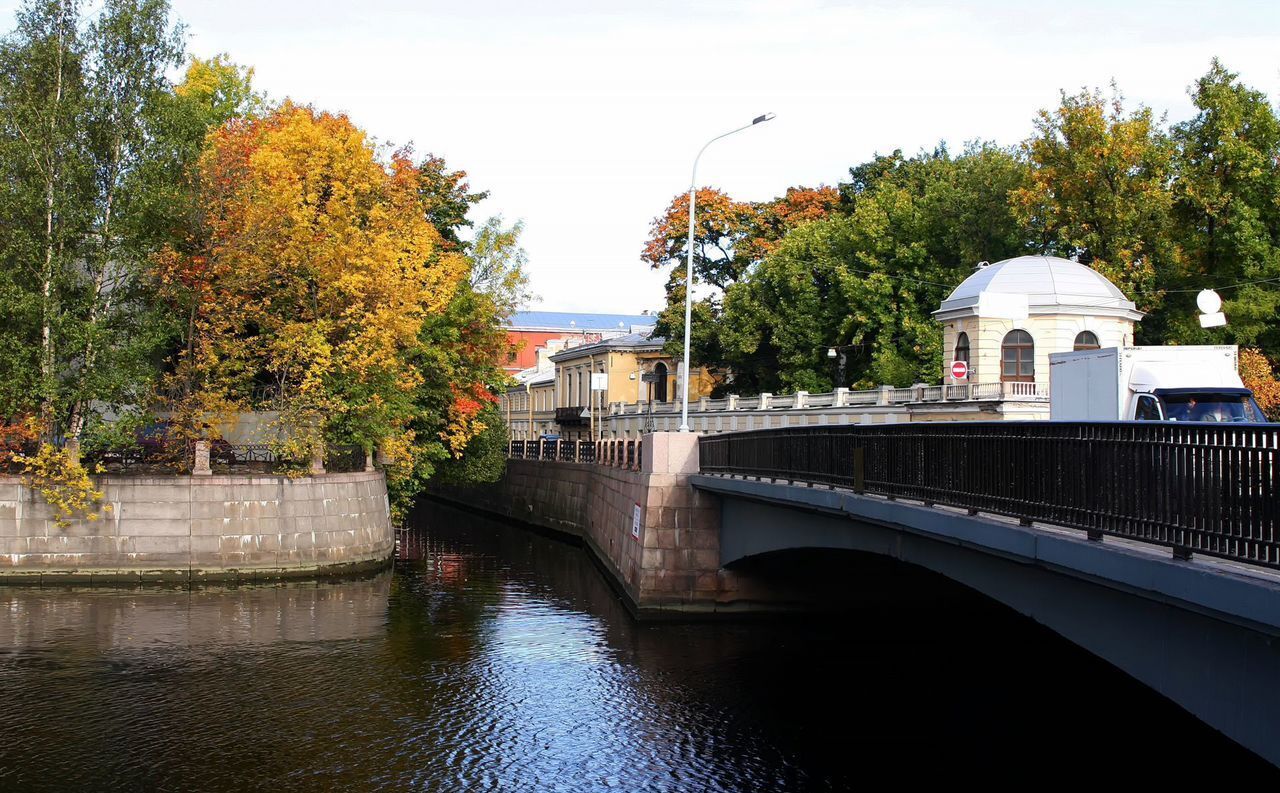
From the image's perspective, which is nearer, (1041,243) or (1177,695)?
(1177,695)

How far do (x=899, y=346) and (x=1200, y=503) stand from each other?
46904mm

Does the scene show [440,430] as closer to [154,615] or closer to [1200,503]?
[154,615]

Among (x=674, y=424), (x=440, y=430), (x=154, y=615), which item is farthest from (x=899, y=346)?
(x=154, y=615)

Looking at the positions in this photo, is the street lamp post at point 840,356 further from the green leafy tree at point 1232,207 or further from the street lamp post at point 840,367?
the green leafy tree at point 1232,207

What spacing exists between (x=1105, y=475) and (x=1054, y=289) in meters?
35.2

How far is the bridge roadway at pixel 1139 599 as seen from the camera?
802 centimetres

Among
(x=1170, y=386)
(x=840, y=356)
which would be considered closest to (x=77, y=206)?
(x=1170, y=386)

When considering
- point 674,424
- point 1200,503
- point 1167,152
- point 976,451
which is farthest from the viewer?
point 674,424

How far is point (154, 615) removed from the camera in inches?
967

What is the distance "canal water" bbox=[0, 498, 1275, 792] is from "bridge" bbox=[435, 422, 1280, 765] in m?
2.38

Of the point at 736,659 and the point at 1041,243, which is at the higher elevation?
the point at 1041,243

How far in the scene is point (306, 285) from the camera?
105 feet

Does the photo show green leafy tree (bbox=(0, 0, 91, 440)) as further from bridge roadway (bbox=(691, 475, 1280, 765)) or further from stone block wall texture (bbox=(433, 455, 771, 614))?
bridge roadway (bbox=(691, 475, 1280, 765))

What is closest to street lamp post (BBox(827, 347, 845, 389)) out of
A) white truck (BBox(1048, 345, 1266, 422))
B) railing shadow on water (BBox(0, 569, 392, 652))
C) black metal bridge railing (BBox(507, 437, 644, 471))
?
black metal bridge railing (BBox(507, 437, 644, 471))
